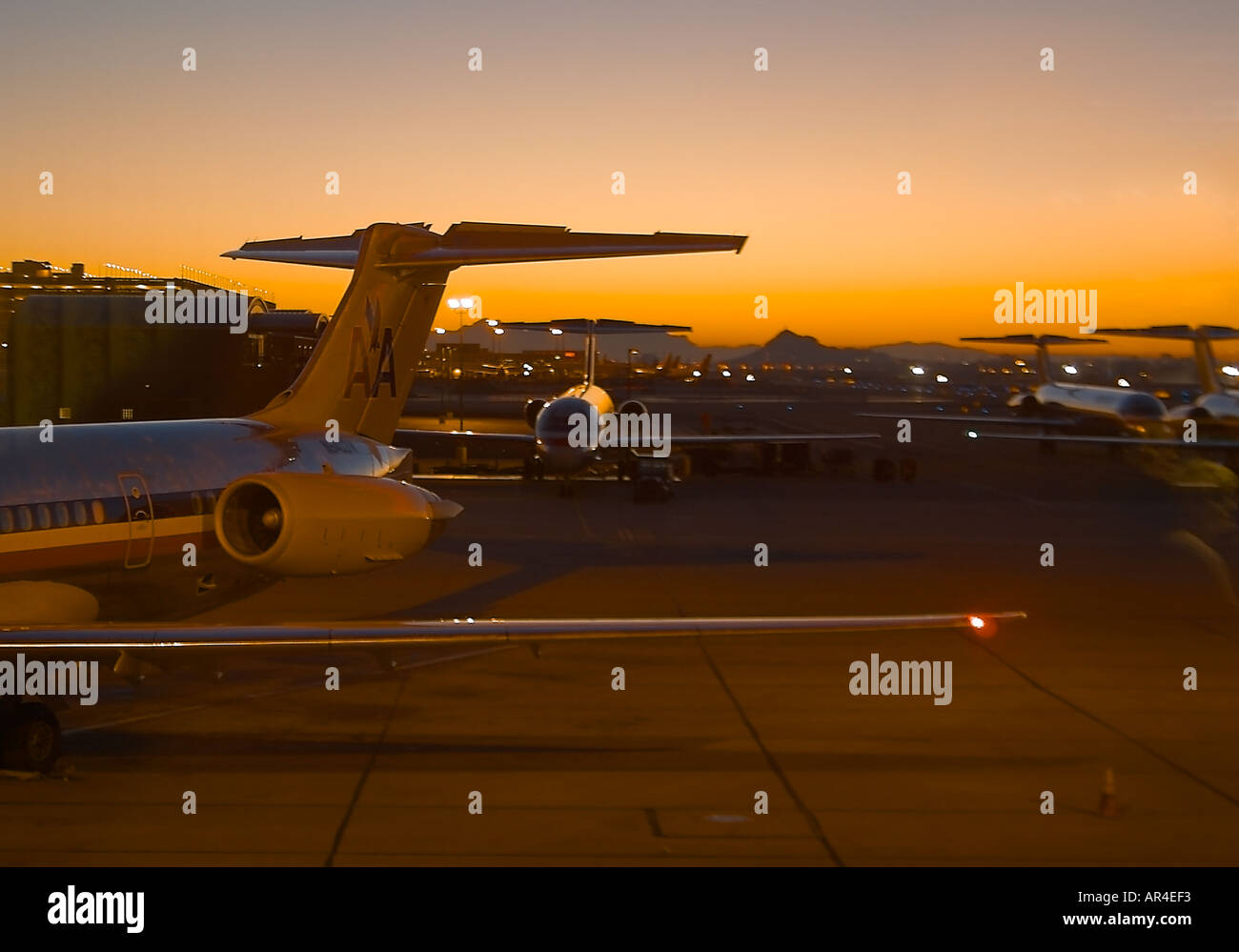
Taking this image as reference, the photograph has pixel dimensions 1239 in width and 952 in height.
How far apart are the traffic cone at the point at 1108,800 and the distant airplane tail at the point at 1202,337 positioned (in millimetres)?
37711

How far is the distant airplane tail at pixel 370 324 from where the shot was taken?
1795cm

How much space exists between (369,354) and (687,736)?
7.24 meters

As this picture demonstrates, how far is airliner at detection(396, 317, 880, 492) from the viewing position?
39.4 m

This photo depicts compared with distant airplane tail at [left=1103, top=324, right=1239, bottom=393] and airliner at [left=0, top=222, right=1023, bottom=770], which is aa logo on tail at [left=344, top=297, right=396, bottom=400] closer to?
airliner at [left=0, top=222, right=1023, bottom=770]

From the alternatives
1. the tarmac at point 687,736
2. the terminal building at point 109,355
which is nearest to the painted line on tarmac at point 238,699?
the tarmac at point 687,736

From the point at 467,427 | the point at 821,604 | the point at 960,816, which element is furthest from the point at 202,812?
the point at 467,427

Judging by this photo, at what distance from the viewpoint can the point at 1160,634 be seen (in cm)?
1994

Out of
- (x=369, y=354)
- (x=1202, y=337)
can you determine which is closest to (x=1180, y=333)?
(x=1202, y=337)

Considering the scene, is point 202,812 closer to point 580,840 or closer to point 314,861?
point 314,861

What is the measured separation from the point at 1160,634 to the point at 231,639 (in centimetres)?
1390

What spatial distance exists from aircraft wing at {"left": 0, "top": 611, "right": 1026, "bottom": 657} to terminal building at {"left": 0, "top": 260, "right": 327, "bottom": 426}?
27.8 m

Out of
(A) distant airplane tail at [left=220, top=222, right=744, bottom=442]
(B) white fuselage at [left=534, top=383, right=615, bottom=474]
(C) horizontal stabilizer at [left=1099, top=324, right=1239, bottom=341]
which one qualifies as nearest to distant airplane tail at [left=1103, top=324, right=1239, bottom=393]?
(C) horizontal stabilizer at [left=1099, top=324, right=1239, bottom=341]

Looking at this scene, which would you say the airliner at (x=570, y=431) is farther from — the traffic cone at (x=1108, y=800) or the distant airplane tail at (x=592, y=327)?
the traffic cone at (x=1108, y=800)

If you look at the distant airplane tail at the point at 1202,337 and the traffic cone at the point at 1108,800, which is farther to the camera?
the distant airplane tail at the point at 1202,337
